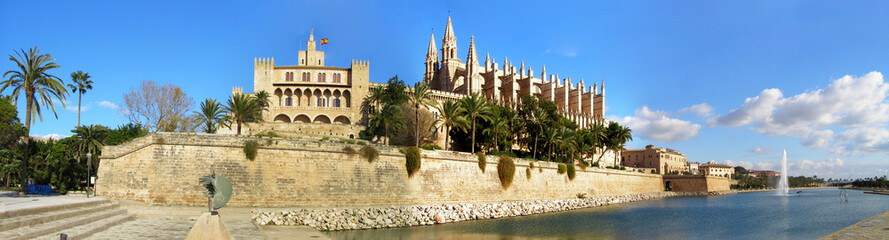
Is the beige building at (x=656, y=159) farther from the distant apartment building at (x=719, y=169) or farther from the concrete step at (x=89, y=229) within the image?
the concrete step at (x=89, y=229)

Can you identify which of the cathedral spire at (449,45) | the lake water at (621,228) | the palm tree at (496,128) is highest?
the cathedral spire at (449,45)

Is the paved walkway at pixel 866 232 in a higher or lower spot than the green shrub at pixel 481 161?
lower

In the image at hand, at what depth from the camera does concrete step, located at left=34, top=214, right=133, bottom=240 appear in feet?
40.1

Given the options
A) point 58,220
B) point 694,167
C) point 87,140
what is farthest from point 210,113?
point 694,167

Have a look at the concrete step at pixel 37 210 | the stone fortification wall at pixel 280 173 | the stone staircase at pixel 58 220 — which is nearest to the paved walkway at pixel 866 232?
the stone fortification wall at pixel 280 173

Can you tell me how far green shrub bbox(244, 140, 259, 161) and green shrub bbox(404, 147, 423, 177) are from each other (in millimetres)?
8364

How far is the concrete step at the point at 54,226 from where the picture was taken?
11.1 m

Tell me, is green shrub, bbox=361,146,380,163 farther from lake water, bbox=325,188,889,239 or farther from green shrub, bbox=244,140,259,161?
lake water, bbox=325,188,889,239

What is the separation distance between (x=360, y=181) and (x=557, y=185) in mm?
19436

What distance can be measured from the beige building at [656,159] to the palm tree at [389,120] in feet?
211

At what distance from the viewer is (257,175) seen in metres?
24.7

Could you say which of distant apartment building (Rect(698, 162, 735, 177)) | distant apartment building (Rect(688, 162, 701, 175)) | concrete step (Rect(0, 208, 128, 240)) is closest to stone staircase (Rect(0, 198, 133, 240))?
concrete step (Rect(0, 208, 128, 240))

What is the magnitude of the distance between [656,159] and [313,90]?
67970mm

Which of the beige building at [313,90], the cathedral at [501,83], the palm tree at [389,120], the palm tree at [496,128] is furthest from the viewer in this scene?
the cathedral at [501,83]
